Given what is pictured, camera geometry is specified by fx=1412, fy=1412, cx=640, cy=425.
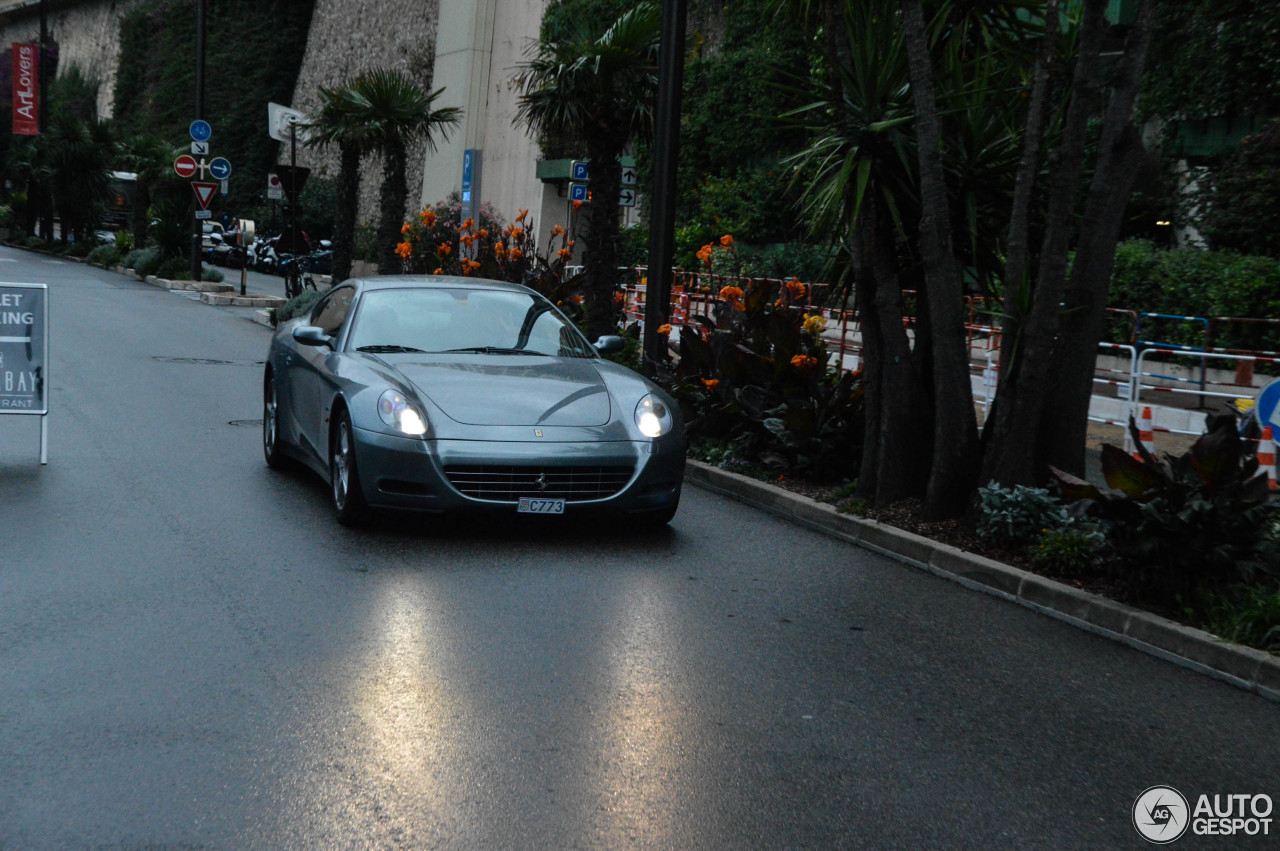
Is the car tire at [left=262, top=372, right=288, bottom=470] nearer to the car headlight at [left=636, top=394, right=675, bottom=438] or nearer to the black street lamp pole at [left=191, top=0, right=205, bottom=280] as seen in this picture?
the car headlight at [left=636, top=394, right=675, bottom=438]

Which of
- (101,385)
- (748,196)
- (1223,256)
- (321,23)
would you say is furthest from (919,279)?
(321,23)

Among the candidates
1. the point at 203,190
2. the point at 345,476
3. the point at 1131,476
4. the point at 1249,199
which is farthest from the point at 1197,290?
the point at 203,190

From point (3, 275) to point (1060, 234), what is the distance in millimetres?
30197

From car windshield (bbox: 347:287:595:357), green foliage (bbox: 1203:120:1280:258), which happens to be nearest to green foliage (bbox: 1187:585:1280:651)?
car windshield (bbox: 347:287:595:357)

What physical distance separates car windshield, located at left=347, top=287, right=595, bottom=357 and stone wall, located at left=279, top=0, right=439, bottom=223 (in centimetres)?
4295

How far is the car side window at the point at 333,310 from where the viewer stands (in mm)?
9445

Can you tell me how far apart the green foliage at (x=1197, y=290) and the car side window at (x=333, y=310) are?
1336 centimetres

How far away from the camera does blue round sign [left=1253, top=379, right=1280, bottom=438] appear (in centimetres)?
716

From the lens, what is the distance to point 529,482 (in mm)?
7863

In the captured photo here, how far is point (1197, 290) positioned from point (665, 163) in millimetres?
9812

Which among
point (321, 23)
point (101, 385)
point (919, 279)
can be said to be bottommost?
point (101, 385)

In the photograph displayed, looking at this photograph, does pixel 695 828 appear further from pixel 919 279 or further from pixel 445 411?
pixel 919 279

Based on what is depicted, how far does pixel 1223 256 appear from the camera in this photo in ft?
Answer: 66.2

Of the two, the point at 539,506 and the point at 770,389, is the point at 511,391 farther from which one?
the point at 770,389
